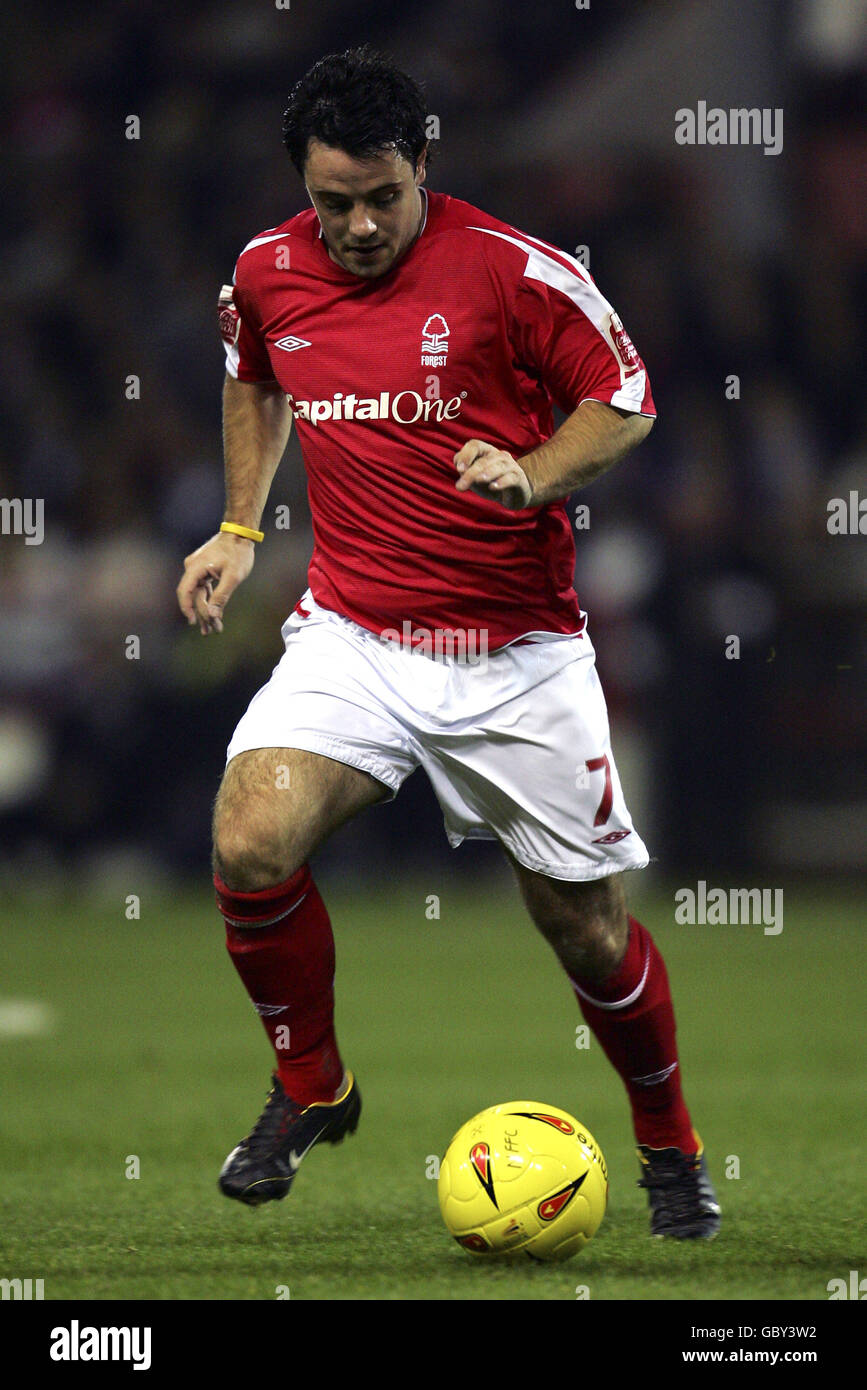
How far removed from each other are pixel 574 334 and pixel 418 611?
0.62m

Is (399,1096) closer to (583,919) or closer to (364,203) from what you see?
(583,919)

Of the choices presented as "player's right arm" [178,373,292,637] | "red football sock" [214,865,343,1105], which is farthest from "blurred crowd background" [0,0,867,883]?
"red football sock" [214,865,343,1105]

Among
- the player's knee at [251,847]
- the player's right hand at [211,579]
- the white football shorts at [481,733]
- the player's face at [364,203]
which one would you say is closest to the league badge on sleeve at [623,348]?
the player's face at [364,203]

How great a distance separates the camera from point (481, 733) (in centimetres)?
403

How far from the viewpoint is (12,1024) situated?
7.00 m

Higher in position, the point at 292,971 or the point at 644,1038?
the point at 292,971

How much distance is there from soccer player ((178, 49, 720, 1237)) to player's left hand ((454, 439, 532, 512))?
0.24 metres

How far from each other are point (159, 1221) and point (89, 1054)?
7.97ft

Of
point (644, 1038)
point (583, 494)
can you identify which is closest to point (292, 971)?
→ point (644, 1038)

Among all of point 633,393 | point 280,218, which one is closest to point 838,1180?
point 633,393

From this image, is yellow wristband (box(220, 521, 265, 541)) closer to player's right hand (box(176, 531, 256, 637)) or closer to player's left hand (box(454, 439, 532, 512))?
player's right hand (box(176, 531, 256, 637))

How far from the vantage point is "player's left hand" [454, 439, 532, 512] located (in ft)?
11.6

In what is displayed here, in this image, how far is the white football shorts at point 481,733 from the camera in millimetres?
3996

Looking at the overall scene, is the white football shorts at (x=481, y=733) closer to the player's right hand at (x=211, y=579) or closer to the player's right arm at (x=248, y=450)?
the player's right hand at (x=211, y=579)
